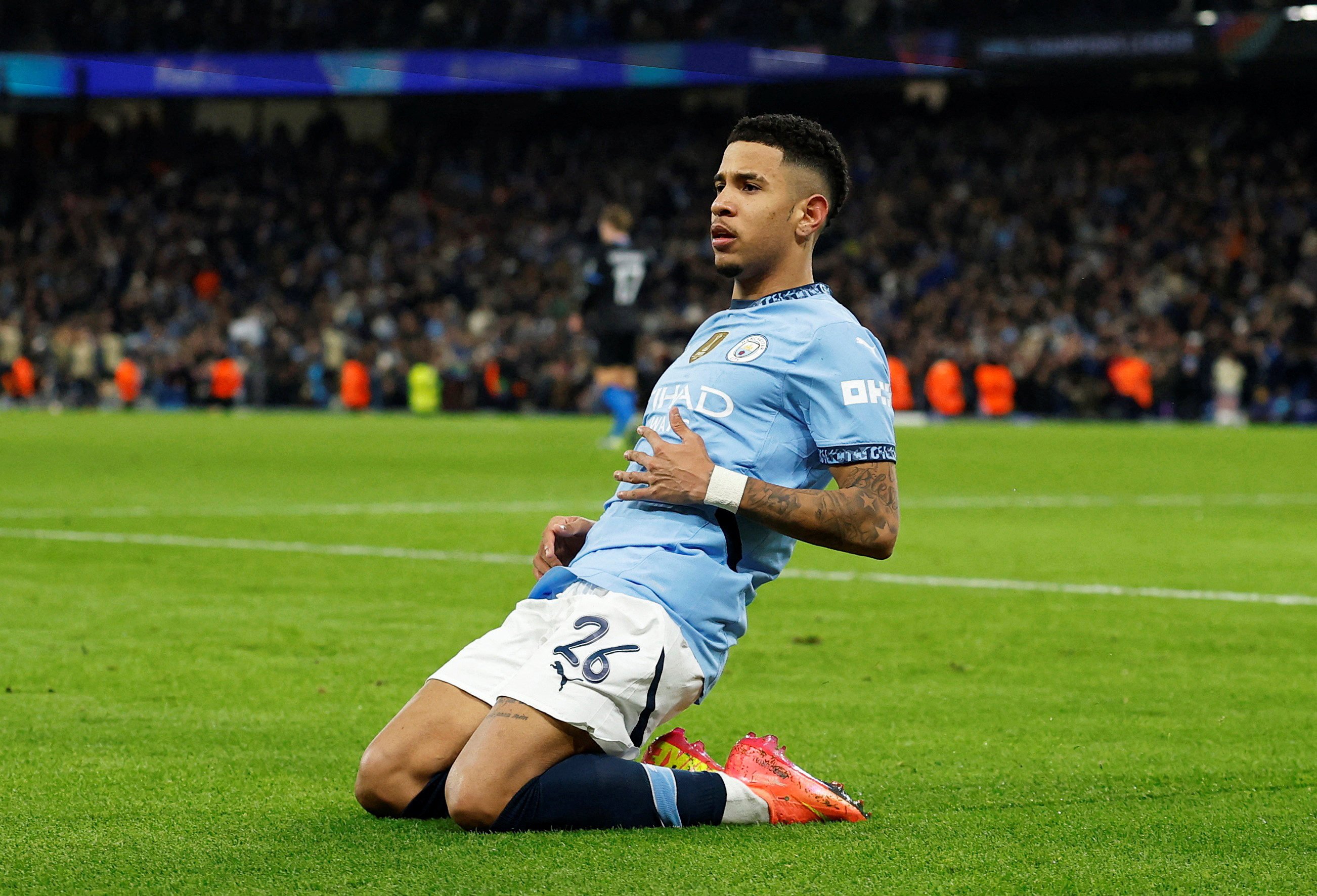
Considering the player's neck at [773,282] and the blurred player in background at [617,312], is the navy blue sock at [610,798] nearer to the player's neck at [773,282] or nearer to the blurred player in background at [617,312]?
the player's neck at [773,282]

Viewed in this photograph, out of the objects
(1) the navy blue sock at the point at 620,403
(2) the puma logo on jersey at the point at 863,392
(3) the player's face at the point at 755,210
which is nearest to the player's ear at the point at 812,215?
(3) the player's face at the point at 755,210

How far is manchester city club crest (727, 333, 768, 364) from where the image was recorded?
13.1 feet

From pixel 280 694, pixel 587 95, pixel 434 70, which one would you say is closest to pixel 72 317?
pixel 434 70

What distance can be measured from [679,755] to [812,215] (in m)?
1.25

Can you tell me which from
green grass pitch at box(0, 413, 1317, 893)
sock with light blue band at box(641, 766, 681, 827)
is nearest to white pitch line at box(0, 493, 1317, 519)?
green grass pitch at box(0, 413, 1317, 893)

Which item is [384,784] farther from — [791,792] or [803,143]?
[803,143]

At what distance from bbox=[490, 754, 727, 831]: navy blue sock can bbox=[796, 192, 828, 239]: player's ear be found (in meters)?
1.24

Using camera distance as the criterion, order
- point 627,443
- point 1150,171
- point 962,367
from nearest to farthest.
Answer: point 627,443 → point 962,367 → point 1150,171

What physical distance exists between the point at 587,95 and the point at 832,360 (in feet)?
116

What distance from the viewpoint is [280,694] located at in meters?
5.48

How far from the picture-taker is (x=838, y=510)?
379 cm

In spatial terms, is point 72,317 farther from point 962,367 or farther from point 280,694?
point 280,694

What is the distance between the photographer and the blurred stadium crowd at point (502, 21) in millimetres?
32156

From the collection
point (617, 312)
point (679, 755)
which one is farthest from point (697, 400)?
point (617, 312)
